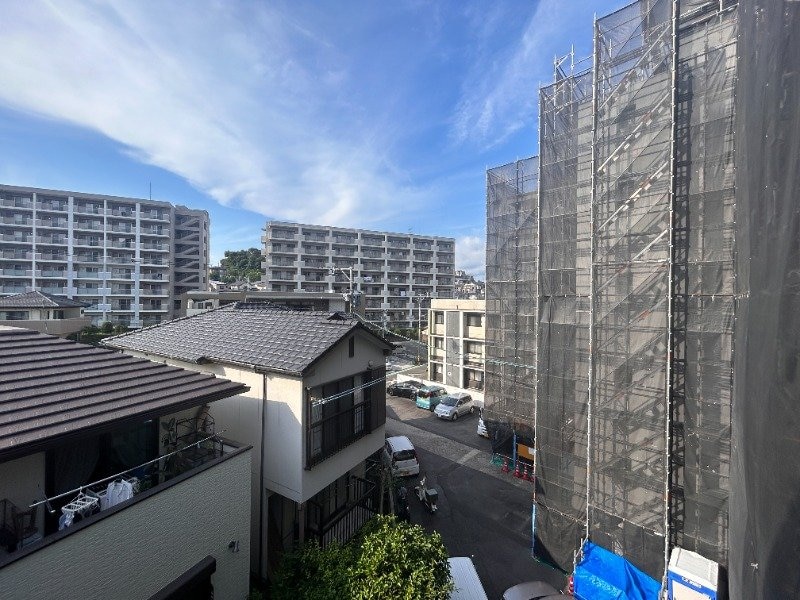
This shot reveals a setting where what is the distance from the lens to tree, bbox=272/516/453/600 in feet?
16.0

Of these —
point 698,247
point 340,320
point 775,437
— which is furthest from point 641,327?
point 775,437

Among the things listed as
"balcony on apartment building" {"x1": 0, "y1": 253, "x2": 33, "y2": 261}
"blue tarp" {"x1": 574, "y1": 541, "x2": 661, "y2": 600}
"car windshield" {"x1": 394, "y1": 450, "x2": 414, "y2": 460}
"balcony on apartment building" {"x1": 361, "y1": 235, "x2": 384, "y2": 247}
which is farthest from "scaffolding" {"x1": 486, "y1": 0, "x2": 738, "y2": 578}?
"balcony on apartment building" {"x1": 0, "y1": 253, "x2": 33, "y2": 261}

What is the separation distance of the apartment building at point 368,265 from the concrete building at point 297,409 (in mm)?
36296

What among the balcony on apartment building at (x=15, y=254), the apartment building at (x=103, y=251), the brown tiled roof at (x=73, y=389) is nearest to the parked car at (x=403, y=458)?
the brown tiled roof at (x=73, y=389)

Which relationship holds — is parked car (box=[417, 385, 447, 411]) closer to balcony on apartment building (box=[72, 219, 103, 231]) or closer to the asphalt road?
the asphalt road

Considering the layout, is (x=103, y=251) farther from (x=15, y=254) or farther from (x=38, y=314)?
(x=38, y=314)

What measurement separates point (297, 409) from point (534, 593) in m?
6.47

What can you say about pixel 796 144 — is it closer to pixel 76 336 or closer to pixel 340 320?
pixel 340 320

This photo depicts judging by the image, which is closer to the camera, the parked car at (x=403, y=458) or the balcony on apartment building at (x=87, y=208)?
the parked car at (x=403, y=458)

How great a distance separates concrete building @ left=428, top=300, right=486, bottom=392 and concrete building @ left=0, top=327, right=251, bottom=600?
19.5 m

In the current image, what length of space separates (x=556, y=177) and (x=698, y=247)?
487 cm

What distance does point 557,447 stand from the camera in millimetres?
9641

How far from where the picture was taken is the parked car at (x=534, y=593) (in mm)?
7438

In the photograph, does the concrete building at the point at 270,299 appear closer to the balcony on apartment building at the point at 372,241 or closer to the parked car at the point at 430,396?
the parked car at the point at 430,396
